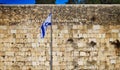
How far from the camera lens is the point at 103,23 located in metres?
13.9

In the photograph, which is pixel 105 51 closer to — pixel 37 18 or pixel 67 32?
pixel 67 32

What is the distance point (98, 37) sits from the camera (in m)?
13.9

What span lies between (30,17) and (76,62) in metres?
2.59

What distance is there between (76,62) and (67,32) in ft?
4.12

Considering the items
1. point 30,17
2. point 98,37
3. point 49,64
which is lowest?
point 49,64

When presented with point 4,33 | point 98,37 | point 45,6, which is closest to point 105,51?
point 98,37

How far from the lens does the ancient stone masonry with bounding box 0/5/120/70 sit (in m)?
13.8

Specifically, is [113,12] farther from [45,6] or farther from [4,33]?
[4,33]

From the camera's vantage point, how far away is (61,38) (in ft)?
45.2

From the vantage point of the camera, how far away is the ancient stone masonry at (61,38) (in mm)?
13773

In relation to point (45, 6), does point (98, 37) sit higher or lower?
lower

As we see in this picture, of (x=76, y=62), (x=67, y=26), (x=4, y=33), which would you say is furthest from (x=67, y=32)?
(x=4, y=33)

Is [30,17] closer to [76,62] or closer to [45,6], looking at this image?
[45,6]

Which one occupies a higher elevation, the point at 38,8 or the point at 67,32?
the point at 38,8
